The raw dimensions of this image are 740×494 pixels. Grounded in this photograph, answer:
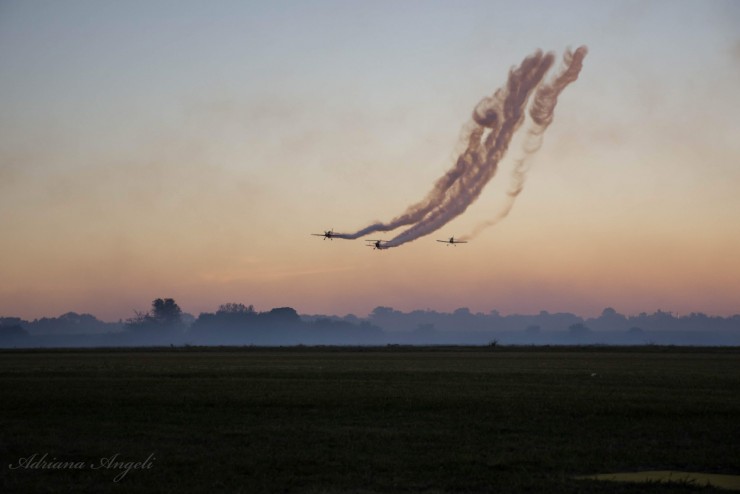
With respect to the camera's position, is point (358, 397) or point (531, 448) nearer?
point (531, 448)

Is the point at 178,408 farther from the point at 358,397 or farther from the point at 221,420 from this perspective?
the point at 358,397

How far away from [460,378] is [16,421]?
31.9m

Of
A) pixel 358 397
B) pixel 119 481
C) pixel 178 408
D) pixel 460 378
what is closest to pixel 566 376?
pixel 460 378

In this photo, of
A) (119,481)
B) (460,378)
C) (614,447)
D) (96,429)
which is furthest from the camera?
(460,378)

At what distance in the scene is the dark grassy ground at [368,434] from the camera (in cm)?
2217

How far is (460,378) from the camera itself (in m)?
57.2

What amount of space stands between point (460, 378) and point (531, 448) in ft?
101

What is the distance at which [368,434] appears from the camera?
29.5 m

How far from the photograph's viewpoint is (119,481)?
868 inches

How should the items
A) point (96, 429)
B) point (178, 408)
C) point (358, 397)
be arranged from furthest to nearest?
point (358, 397)
point (178, 408)
point (96, 429)

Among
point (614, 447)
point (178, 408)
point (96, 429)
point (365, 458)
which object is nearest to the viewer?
point (365, 458)

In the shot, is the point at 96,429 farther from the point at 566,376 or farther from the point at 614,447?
the point at 566,376

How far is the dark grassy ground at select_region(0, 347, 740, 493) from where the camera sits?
22.2 m

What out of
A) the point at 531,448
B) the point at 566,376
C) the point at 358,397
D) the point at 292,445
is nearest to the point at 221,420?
the point at 292,445
